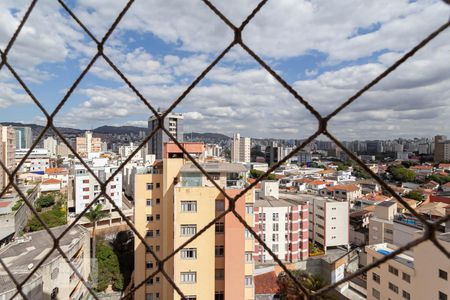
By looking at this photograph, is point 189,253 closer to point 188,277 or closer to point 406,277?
point 188,277

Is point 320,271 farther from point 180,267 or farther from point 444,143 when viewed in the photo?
point 444,143

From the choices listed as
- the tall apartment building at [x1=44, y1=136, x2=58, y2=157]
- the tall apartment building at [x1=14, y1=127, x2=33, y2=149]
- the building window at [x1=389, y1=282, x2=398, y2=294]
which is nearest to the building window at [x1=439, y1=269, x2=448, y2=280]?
the building window at [x1=389, y1=282, x2=398, y2=294]

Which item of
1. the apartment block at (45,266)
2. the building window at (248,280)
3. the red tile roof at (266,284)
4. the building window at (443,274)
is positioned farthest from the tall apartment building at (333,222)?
the apartment block at (45,266)

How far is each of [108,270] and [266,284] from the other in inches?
162

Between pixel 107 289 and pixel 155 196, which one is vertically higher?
pixel 155 196

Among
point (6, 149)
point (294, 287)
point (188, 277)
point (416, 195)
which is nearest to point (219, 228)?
point (188, 277)

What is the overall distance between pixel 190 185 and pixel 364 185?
15.4m

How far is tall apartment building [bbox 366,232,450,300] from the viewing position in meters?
3.57

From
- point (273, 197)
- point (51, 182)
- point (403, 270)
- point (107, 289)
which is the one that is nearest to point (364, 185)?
point (273, 197)

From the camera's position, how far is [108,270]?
739 centimetres

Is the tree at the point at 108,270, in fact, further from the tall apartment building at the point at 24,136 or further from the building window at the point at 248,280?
the tall apartment building at the point at 24,136

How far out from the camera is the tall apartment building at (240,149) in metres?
30.5

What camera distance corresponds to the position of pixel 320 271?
28.5 ft

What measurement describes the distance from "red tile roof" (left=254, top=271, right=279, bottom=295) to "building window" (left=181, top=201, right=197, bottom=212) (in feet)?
11.5
